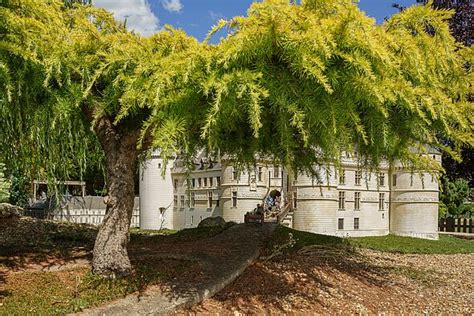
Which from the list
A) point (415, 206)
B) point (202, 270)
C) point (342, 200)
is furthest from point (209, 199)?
point (202, 270)

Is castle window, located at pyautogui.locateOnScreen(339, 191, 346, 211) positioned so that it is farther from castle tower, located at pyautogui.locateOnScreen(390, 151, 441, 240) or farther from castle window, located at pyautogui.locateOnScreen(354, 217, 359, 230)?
castle tower, located at pyautogui.locateOnScreen(390, 151, 441, 240)

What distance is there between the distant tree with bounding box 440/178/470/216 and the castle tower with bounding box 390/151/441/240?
474 cm

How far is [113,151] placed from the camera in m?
5.98

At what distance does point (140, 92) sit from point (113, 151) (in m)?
1.84

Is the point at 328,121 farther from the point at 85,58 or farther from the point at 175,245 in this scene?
the point at 175,245

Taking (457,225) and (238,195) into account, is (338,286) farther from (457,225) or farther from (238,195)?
(457,225)

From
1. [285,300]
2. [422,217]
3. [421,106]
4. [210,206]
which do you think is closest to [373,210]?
[422,217]

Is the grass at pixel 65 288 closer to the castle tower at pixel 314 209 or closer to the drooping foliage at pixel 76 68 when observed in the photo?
the drooping foliage at pixel 76 68

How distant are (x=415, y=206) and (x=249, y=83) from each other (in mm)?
17700

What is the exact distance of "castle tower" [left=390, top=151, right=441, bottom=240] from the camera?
1942 centimetres

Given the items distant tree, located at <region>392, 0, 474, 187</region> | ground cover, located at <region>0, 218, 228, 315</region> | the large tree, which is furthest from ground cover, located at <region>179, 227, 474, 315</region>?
distant tree, located at <region>392, 0, 474, 187</region>

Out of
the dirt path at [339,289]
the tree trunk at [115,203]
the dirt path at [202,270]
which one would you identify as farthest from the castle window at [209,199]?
the tree trunk at [115,203]

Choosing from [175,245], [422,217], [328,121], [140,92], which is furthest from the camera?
[422,217]

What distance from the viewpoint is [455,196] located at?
2509cm
